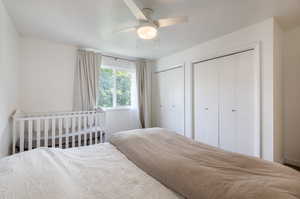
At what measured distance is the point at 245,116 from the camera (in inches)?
106

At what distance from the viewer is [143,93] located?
4512mm

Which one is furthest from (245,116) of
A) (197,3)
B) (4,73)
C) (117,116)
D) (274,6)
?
(4,73)

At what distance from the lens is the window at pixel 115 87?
403 centimetres

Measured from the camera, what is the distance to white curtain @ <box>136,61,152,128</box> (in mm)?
4449

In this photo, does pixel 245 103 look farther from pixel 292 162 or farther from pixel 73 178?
pixel 73 178

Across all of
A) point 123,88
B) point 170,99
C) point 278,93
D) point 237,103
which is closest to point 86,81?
point 123,88

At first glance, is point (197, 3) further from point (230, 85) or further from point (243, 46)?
point (230, 85)

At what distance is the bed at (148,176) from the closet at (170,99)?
2471 mm

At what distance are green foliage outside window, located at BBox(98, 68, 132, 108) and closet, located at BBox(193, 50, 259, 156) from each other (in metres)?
1.89

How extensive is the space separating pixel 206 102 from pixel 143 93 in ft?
5.97

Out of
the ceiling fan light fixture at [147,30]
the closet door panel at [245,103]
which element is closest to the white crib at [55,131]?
the ceiling fan light fixture at [147,30]

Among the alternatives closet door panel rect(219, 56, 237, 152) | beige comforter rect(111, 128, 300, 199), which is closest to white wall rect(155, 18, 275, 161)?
closet door panel rect(219, 56, 237, 152)

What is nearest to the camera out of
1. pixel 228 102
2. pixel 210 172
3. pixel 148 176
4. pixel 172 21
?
pixel 210 172

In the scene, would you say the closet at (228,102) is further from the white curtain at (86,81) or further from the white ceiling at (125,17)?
the white curtain at (86,81)
